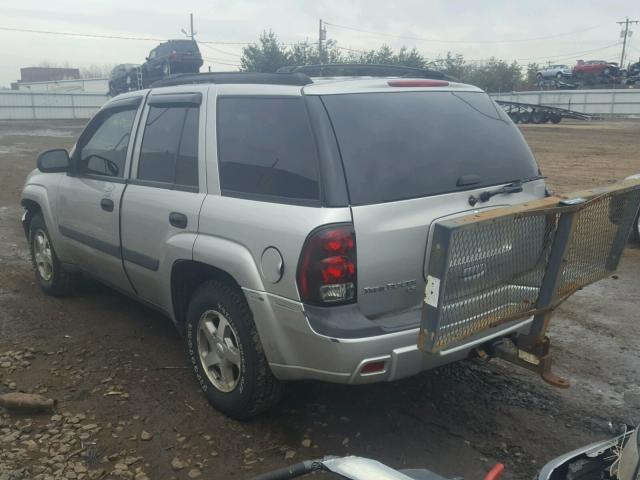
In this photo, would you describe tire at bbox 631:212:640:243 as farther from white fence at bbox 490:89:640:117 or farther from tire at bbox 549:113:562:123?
white fence at bbox 490:89:640:117

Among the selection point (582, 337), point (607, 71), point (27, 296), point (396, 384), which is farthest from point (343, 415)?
point (607, 71)

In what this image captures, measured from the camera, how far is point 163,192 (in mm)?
3930

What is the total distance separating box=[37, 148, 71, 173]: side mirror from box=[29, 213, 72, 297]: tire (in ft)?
2.31

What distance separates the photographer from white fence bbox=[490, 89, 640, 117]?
38906 millimetres

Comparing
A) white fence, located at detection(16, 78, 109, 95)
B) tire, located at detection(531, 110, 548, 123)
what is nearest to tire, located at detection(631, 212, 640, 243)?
tire, located at detection(531, 110, 548, 123)

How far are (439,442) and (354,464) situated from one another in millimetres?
1487

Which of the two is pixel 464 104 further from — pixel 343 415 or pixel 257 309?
pixel 343 415

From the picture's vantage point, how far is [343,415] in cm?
367

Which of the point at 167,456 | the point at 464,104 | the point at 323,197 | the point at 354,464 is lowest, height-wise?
the point at 167,456

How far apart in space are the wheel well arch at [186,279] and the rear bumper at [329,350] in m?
0.35

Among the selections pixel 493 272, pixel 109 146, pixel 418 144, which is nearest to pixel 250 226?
pixel 418 144

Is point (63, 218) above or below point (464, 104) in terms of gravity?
below

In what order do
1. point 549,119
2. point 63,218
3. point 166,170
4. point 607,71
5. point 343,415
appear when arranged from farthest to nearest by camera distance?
point 607,71 < point 549,119 < point 63,218 < point 166,170 < point 343,415

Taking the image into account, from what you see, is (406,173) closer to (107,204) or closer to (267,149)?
(267,149)
